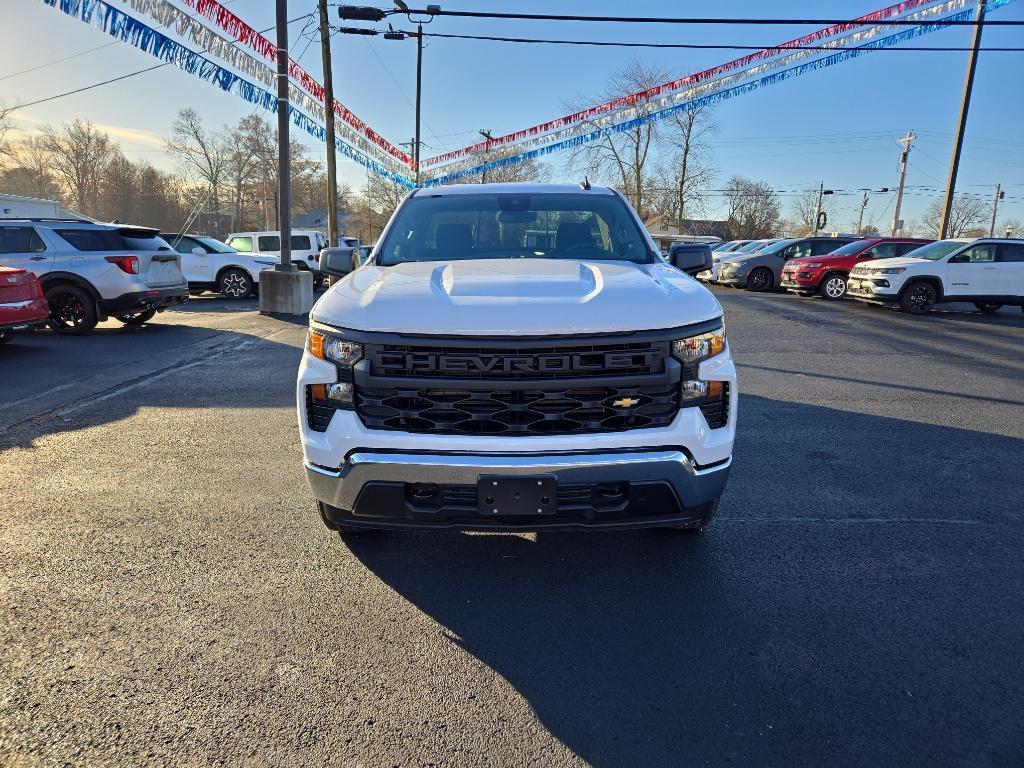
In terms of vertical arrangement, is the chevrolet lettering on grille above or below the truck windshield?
below

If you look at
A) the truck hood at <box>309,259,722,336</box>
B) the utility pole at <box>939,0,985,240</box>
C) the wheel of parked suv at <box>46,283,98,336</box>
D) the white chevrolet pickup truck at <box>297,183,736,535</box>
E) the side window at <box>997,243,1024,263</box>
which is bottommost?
the wheel of parked suv at <box>46,283,98,336</box>

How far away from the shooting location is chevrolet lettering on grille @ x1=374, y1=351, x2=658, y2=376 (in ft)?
8.18

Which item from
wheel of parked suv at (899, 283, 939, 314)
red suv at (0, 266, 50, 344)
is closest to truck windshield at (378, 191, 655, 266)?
red suv at (0, 266, 50, 344)

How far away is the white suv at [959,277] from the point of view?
13961mm

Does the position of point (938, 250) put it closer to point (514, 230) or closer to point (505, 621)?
point (514, 230)

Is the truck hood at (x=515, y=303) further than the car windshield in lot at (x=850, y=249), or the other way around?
the car windshield in lot at (x=850, y=249)

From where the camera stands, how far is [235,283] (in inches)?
659

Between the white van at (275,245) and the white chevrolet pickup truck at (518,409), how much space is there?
52.8 ft

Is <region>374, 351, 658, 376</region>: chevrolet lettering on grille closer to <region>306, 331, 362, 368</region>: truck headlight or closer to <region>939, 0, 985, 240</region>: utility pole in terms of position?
<region>306, 331, 362, 368</region>: truck headlight

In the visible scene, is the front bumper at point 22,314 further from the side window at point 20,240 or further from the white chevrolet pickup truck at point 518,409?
the white chevrolet pickup truck at point 518,409

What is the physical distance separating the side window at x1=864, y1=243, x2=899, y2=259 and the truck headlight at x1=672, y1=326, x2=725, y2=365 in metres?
17.3

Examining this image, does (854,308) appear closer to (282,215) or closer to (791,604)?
(282,215)

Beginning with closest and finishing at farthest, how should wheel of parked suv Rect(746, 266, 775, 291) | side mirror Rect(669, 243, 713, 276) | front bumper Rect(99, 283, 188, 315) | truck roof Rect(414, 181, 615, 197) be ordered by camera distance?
side mirror Rect(669, 243, 713, 276)
truck roof Rect(414, 181, 615, 197)
front bumper Rect(99, 283, 188, 315)
wheel of parked suv Rect(746, 266, 775, 291)

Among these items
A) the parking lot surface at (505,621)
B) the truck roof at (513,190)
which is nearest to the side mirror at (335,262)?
the truck roof at (513,190)
